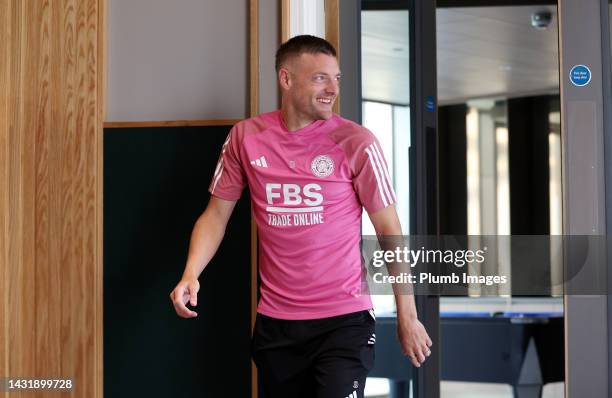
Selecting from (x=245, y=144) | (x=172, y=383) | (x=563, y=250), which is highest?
(x=245, y=144)

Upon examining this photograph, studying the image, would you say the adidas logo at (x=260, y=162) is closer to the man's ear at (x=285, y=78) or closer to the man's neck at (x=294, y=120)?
the man's neck at (x=294, y=120)

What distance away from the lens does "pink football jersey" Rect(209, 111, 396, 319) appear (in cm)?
271

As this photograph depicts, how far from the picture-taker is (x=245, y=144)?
2883 millimetres

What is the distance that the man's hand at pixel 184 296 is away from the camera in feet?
8.59

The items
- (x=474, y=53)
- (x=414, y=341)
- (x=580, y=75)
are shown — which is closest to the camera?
→ (x=414, y=341)

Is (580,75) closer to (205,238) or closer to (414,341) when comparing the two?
(414,341)

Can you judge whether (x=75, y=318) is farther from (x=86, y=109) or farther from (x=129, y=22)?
(x=129, y=22)

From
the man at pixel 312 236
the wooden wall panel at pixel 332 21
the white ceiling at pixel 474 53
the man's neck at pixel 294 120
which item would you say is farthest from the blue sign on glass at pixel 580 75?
the white ceiling at pixel 474 53

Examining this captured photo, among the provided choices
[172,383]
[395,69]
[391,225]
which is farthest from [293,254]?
[395,69]

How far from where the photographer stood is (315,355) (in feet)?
8.77

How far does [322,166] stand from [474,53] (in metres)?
6.80

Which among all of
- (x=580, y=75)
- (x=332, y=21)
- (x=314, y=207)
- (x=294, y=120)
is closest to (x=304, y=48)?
(x=294, y=120)

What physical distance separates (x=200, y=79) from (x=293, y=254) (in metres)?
1.01

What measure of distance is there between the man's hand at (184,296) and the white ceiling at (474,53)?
11.6 ft
